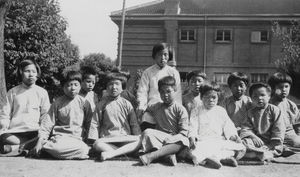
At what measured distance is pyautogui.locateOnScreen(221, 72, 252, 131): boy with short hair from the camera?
221 inches

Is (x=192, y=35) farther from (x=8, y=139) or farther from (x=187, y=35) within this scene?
(x=8, y=139)

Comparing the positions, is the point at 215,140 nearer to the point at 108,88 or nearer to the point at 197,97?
the point at 197,97

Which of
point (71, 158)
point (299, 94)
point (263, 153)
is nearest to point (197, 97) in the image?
point (263, 153)

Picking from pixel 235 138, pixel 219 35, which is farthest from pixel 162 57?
pixel 219 35

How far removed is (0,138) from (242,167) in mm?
3215

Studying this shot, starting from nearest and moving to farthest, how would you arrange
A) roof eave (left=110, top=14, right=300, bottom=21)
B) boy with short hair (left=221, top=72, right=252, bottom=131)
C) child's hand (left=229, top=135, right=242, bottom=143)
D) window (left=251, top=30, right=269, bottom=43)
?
child's hand (left=229, top=135, right=242, bottom=143)
boy with short hair (left=221, top=72, right=252, bottom=131)
roof eave (left=110, top=14, right=300, bottom=21)
window (left=251, top=30, right=269, bottom=43)

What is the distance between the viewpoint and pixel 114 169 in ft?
14.3

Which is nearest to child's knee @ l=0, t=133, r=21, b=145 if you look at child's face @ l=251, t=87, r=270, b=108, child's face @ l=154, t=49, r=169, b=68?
child's face @ l=154, t=49, r=169, b=68

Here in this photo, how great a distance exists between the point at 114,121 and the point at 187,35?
18091 millimetres

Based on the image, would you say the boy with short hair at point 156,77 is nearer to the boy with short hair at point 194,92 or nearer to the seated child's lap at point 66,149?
the boy with short hair at point 194,92

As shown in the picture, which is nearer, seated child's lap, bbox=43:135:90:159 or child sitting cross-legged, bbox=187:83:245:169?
child sitting cross-legged, bbox=187:83:245:169

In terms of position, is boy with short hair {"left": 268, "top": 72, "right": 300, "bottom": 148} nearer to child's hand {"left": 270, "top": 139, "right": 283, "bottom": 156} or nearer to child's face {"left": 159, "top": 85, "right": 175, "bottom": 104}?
child's hand {"left": 270, "top": 139, "right": 283, "bottom": 156}

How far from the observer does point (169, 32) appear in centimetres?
2219

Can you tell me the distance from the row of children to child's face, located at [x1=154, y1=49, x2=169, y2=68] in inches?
0.6
